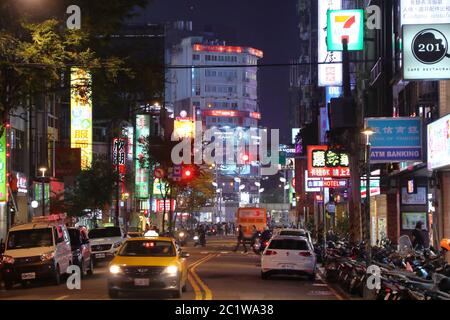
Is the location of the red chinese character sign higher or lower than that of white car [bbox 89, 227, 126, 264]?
higher

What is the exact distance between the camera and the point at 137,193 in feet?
293

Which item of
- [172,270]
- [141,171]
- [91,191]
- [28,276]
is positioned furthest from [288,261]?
Answer: [141,171]

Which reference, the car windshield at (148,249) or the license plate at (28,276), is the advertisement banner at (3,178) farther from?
the car windshield at (148,249)

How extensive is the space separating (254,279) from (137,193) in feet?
202

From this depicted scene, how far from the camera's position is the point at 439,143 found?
26.7 m

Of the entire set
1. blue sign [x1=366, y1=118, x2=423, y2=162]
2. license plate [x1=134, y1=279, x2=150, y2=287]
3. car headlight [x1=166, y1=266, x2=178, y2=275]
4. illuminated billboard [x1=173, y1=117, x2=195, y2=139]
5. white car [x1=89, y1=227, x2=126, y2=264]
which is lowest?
white car [x1=89, y1=227, x2=126, y2=264]

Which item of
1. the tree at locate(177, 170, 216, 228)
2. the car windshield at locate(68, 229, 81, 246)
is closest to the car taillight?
the car windshield at locate(68, 229, 81, 246)

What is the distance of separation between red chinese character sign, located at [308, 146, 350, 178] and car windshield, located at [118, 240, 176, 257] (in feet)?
56.5

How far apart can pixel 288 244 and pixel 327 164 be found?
1286 cm

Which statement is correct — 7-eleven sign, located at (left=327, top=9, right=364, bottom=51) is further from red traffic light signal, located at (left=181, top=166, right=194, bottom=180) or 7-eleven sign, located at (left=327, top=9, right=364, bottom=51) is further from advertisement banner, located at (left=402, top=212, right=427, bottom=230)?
red traffic light signal, located at (left=181, top=166, right=194, bottom=180)

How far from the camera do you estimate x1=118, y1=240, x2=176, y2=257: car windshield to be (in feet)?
72.1

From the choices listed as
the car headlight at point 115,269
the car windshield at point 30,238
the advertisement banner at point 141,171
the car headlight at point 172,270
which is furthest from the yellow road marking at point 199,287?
the advertisement banner at point 141,171

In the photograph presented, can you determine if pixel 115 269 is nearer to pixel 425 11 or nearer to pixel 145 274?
pixel 145 274

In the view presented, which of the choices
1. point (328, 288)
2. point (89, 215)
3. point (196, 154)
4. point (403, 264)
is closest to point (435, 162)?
point (328, 288)
